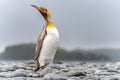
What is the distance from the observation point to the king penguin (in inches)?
131

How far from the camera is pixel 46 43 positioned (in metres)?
3.37

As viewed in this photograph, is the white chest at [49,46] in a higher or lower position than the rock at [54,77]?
higher

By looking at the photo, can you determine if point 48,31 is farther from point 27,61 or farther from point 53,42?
point 27,61

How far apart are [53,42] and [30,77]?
0.33 metres

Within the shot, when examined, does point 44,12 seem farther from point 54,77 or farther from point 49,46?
point 54,77

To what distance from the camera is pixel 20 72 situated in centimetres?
331

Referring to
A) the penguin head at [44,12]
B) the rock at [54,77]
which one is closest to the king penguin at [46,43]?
the penguin head at [44,12]

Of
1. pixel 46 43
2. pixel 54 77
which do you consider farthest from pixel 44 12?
pixel 54 77

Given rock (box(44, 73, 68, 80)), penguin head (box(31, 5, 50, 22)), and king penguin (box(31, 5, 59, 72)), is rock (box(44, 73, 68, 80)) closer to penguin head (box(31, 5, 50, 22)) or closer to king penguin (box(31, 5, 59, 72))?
king penguin (box(31, 5, 59, 72))

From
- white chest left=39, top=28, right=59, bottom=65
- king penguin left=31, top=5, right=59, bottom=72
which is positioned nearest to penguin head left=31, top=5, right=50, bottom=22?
king penguin left=31, top=5, right=59, bottom=72

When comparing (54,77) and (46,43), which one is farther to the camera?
(46,43)

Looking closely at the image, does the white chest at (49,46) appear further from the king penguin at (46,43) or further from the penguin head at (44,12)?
the penguin head at (44,12)

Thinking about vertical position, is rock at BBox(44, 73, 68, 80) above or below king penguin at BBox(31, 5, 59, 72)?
below

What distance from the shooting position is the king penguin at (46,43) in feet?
10.9
